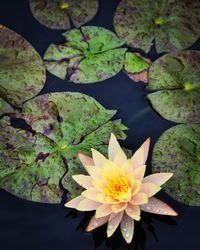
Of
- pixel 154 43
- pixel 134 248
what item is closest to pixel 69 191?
pixel 134 248

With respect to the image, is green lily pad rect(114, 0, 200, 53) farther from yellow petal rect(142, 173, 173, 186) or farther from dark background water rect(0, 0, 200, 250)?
yellow petal rect(142, 173, 173, 186)

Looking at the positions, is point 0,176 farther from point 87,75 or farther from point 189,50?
point 189,50

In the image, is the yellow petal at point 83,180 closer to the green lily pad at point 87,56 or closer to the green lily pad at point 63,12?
the green lily pad at point 87,56

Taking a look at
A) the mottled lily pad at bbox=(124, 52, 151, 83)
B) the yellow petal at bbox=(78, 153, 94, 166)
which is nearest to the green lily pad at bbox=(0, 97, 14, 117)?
the yellow petal at bbox=(78, 153, 94, 166)

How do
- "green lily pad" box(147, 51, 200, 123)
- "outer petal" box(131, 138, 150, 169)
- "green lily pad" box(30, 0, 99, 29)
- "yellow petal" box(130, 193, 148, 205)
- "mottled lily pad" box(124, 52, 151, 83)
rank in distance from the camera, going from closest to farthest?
"yellow petal" box(130, 193, 148, 205)
"outer petal" box(131, 138, 150, 169)
"green lily pad" box(147, 51, 200, 123)
"mottled lily pad" box(124, 52, 151, 83)
"green lily pad" box(30, 0, 99, 29)

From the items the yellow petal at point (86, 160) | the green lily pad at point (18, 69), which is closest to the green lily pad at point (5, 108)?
the green lily pad at point (18, 69)

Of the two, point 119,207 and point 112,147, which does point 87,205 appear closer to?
point 119,207
